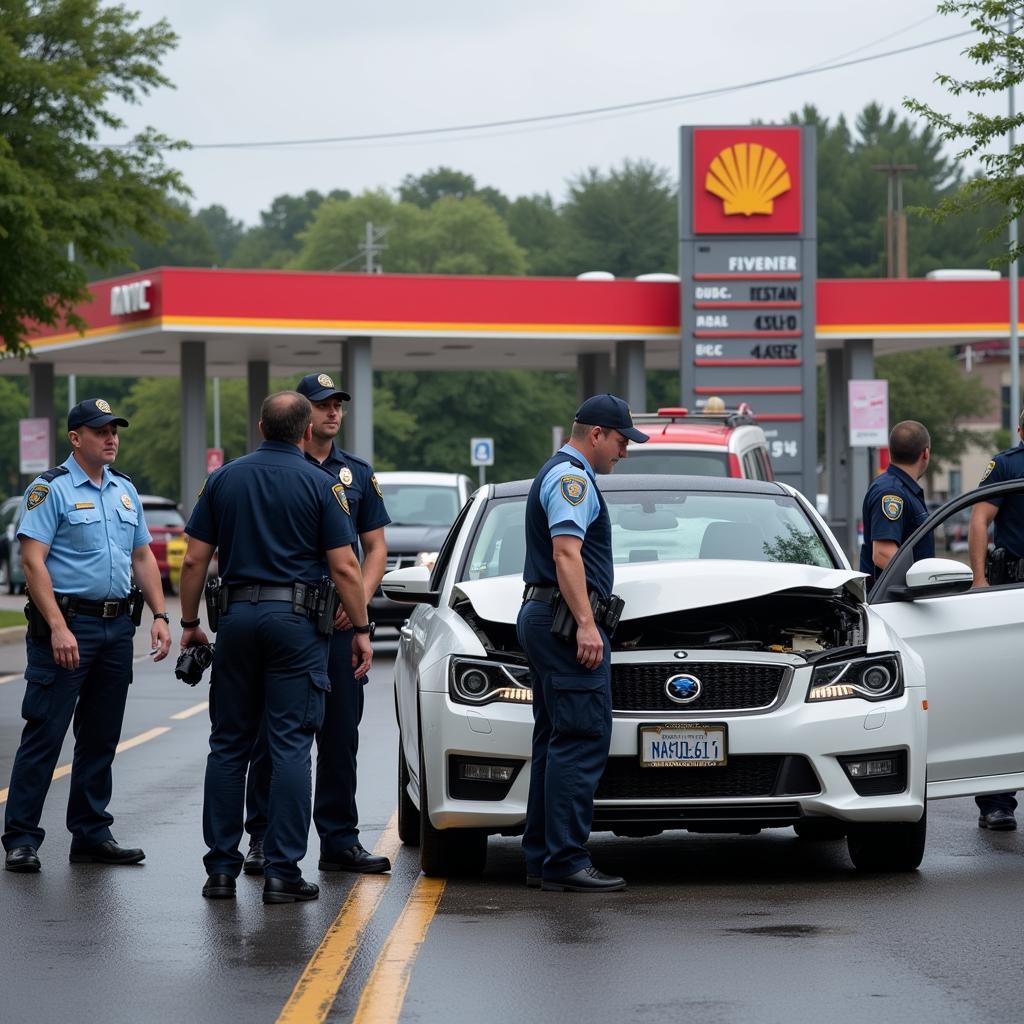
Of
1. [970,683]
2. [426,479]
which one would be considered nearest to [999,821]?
[970,683]

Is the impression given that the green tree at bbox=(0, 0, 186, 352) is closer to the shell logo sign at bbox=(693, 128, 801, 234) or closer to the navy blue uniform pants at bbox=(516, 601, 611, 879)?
the shell logo sign at bbox=(693, 128, 801, 234)

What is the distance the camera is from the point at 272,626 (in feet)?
25.4

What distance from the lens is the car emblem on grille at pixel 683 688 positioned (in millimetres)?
7898

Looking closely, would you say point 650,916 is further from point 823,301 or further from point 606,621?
point 823,301

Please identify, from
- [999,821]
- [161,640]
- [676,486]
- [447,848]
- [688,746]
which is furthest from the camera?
[999,821]

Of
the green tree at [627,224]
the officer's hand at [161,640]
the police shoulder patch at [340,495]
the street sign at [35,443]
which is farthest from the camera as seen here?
the green tree at [627,224]

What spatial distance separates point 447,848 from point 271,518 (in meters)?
1.48

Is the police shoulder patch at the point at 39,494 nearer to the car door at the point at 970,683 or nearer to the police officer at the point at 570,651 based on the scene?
the police officer at the point at 570,651

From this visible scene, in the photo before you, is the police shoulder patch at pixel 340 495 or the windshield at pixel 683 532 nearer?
the police shoulder patch at pixel 340 495

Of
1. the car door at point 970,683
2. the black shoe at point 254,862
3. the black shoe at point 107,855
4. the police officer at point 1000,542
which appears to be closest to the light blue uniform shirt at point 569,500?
the car door at point 970,683

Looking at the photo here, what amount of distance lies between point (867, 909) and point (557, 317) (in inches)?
1338

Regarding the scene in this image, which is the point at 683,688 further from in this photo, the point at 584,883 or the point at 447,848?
the point at 447,848

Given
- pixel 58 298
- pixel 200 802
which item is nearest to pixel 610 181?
pixel 58 298

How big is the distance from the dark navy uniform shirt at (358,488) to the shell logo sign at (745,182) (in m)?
30.9
